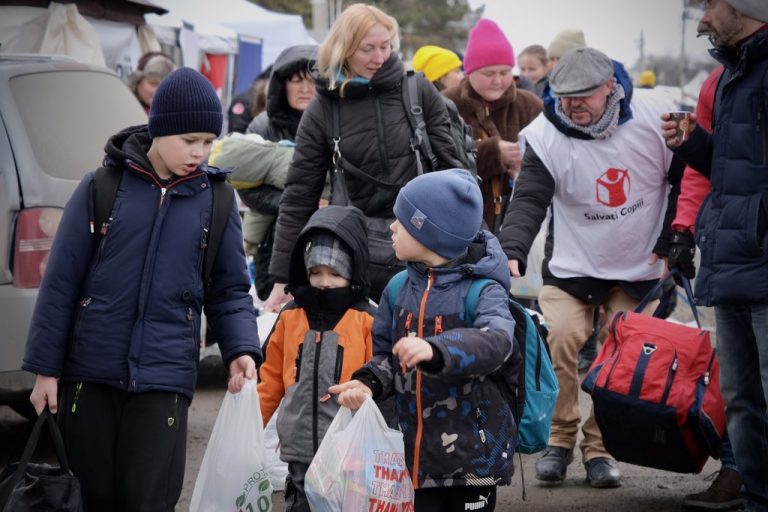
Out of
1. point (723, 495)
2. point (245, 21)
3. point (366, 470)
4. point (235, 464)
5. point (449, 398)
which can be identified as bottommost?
point (245, 21)

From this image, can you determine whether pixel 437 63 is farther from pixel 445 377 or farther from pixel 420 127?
pixel 445 377

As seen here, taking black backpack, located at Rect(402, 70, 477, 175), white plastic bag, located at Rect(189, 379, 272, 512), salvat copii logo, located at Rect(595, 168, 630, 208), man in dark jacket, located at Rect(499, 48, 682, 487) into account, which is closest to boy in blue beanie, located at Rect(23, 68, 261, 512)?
white plastic bag, located at Rect(189, 379, 272, 512)

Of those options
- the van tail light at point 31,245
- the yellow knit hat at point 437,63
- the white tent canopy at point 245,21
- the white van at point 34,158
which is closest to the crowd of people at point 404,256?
the white van at point 34,158

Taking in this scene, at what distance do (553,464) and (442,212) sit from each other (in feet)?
7.94

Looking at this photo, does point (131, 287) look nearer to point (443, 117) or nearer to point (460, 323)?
point (460, 323)

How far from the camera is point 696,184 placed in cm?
550

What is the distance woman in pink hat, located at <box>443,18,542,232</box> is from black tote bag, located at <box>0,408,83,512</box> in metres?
3.65

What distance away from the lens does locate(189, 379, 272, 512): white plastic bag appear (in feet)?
14.7

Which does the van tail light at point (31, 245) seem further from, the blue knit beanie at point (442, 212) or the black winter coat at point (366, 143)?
the blue knit beanie at point (442, 212)

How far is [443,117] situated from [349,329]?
4.17 feet

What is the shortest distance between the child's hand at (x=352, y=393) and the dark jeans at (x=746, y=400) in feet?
6.04

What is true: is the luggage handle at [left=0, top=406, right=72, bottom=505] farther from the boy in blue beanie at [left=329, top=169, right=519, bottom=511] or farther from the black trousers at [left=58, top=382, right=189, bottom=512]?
the boy in blue beanie at [left=329, top=169, right=519, bottom=511]

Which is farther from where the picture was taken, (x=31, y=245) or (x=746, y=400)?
(x=31, y=245)

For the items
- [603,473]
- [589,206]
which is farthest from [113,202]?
[603,473]
